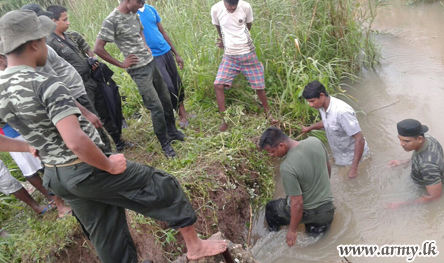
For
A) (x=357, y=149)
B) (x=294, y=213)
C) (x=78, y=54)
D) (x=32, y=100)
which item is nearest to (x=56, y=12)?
(x=78, y=54)

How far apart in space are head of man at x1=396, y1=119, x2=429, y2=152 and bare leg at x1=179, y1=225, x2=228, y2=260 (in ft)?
6.21

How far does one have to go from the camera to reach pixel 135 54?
3594 millimetres

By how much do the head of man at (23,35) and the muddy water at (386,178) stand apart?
2.52 metres

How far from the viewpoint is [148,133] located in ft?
14.6

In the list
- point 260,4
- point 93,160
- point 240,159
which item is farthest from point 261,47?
point 93,160

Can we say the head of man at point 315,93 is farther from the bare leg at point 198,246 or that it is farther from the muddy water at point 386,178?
the bare leg at point 198,246

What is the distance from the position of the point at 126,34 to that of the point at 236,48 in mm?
1368

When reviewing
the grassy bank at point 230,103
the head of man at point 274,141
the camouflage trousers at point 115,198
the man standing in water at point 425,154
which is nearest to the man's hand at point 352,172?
the man standing in water at point 425,154

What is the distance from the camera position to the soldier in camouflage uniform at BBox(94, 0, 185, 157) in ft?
11.3

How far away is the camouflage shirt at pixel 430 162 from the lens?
9.62 ft

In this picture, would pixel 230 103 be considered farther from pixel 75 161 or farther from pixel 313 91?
pixel 75 161

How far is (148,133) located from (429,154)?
10.5 ft

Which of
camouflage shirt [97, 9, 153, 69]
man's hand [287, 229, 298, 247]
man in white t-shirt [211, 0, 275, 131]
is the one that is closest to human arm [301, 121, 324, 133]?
man in white t-shirt [211, 0, 275, 131]

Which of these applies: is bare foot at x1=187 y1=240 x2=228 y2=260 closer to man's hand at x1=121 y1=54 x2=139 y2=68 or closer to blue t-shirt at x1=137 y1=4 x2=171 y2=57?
man's hand at x1=121 y1=54 x2=139 y2=68
